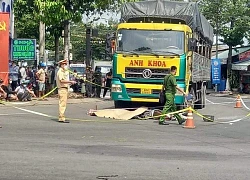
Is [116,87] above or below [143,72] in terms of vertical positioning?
below

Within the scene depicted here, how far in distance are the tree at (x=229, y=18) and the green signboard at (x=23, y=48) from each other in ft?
76.7

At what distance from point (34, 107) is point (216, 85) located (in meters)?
28.2

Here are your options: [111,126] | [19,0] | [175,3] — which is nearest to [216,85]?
[19,0]

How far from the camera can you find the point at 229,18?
152 feet

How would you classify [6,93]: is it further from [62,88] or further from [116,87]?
[62,88]

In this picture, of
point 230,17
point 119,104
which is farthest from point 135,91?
point 230,17

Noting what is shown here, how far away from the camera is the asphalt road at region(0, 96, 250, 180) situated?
8266mm

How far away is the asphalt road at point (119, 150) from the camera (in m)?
8.27

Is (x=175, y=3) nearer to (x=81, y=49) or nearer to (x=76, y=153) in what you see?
(x=76, y=153)

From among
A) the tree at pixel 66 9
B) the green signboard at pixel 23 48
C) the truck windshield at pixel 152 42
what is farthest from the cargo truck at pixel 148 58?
the green signboard at pixel 23 48

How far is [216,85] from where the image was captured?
46312 millimetres

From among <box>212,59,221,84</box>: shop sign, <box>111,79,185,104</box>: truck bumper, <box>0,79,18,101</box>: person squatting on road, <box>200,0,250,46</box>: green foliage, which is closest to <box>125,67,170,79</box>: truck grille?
<box>111,79,185,104</box>: truck bumper

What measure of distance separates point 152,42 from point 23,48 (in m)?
10.5

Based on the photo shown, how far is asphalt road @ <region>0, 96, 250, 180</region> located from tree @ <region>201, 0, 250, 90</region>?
3051 centimetres
